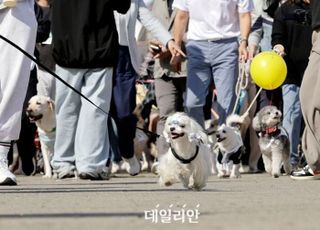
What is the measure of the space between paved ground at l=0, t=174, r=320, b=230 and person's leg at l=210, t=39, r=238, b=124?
2.73m

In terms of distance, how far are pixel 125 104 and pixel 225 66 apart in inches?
64.1

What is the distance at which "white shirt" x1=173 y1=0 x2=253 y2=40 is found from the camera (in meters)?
14.0

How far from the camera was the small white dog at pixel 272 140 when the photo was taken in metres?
14.6

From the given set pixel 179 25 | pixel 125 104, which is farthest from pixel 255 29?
pixel 125 104

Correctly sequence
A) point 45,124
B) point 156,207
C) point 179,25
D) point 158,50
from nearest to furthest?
point 156,207
point 179,25
point 158,50
point 45,124

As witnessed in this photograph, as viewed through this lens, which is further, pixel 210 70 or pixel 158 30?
pixel 210 70

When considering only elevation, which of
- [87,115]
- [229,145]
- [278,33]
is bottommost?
[229,145]

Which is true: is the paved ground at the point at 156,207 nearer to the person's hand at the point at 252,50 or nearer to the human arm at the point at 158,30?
the human arm at the point at 158,30

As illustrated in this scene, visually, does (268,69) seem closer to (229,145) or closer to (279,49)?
(279,49)

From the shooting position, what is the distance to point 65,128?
514 inches

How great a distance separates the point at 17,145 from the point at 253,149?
313cm

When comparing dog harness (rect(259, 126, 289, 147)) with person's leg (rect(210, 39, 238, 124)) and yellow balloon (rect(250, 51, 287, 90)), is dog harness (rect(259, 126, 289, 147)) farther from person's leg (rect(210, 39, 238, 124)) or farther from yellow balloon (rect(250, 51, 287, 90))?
yellow balloon (rect(250, 51, 287, 90))

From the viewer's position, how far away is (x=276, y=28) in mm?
14477

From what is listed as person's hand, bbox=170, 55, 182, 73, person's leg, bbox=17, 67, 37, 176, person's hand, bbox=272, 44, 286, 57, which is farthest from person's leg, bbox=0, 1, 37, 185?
person's leg, bbox=17, 67, 37, 176
